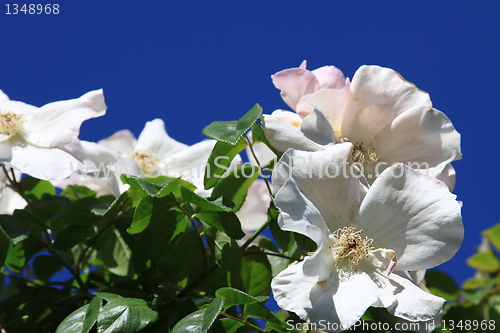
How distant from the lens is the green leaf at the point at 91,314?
27.8 inches

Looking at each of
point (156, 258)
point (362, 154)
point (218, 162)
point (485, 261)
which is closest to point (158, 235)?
point (156, 258)

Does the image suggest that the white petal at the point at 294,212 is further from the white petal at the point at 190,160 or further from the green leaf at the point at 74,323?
the white petal at the point at 190,160

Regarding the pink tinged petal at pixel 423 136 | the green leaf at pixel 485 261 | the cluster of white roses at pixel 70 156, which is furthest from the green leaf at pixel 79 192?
the green leaf at pixel 485 261

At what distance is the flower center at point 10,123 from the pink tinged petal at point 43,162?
4cm

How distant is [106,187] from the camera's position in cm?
117

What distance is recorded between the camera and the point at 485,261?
71.9 inches

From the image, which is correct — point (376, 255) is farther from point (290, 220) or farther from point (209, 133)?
point (209, 133)

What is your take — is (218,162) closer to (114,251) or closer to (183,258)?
(183,258)

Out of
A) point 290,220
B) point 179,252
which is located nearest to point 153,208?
point 179,252

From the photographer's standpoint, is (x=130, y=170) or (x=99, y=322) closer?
(x=99, y=322)

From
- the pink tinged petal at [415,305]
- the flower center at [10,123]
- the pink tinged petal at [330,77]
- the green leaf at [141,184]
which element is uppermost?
the pink tinged petal at [330,77]

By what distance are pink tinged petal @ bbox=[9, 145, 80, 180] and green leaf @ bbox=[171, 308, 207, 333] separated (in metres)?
0.36

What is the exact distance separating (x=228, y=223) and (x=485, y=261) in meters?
1.30

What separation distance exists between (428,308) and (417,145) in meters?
0.28
